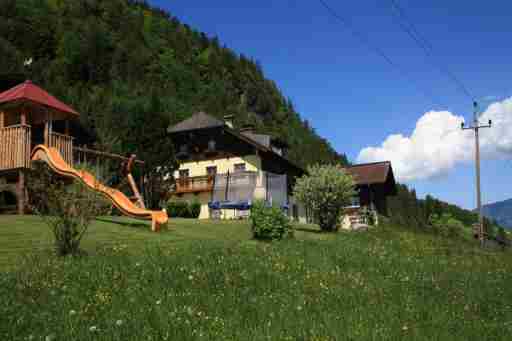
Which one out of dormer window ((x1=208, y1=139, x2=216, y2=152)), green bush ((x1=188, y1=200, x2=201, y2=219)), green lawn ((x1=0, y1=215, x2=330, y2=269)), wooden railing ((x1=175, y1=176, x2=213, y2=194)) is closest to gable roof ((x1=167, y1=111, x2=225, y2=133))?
dormer window ((x1=208, y1=139, x2=216, y2=152))

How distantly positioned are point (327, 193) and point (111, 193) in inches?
358

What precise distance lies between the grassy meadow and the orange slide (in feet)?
13.8

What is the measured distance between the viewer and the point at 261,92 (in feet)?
309

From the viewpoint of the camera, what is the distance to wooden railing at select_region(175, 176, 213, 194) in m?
33.1

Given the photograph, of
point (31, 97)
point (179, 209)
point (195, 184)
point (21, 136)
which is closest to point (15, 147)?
point (21, 136)

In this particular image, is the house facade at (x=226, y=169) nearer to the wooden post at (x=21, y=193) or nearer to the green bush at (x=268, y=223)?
the wooden post at (x=21, y=193)

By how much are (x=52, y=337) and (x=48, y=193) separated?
17.9ft

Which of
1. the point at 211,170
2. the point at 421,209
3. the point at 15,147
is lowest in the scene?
the point at 421,209

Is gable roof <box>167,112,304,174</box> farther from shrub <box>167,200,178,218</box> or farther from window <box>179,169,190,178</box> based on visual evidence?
shrub <box>167,200,178,218</box>

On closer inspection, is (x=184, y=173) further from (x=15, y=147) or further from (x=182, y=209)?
(x=15, y=147)

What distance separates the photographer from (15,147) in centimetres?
1750

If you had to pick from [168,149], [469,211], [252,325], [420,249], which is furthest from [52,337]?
[469,211]

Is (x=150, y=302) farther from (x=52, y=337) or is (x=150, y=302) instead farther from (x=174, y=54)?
(x=174, y=54)

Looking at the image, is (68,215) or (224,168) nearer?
(68,215)
